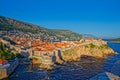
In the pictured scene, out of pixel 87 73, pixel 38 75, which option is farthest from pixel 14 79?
pixel 87 73

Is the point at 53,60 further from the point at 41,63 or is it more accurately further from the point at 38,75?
the point at 38,75

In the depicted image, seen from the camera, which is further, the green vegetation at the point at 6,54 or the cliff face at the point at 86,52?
the cliff face at the point at 86,52

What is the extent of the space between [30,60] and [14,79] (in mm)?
33006

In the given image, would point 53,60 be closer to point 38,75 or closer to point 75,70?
point 75,70

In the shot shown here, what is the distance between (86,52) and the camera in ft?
447

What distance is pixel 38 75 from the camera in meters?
72.2

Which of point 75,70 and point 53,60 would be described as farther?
point 53,60

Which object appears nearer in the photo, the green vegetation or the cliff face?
the green vegetation

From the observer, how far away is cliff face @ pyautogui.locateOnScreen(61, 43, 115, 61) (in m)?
115

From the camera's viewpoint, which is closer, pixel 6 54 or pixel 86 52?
pixel 6 54

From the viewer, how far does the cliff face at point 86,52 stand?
11480 cm

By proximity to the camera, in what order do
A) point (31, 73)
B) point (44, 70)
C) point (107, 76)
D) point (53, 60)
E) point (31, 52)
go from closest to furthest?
point (107, 76) < point (31, 73) < point (44, 70) < point (53, 60) < point (31, 52)

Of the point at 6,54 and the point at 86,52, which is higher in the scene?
the point at 6,54

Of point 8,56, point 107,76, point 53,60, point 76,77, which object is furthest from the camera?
point 53,60
